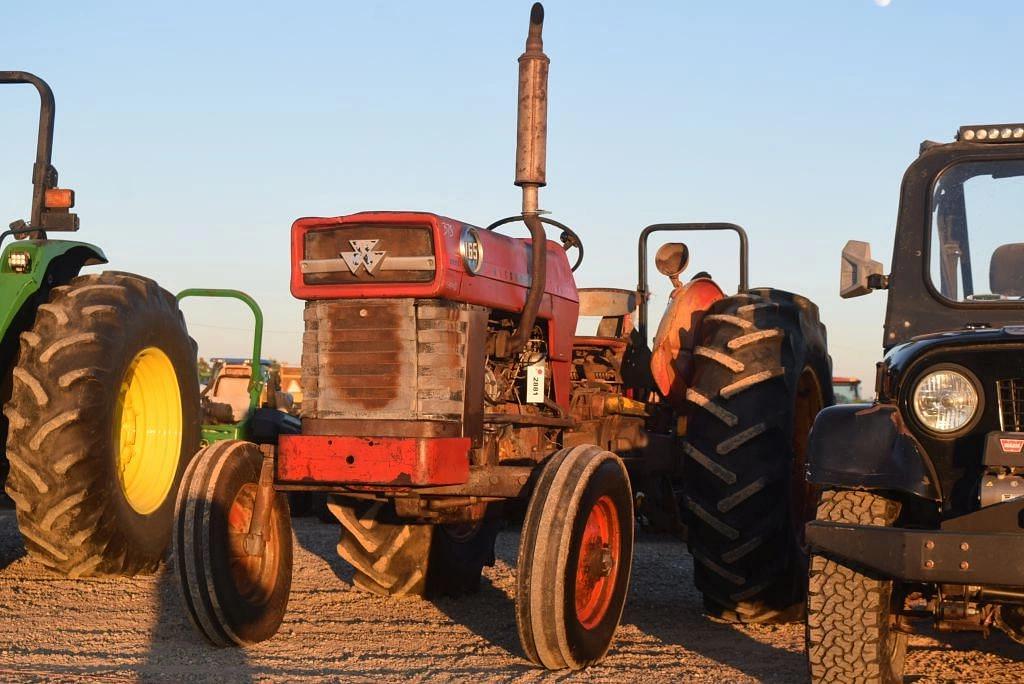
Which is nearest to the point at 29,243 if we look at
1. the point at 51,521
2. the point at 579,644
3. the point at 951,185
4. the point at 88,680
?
the point at 51,521

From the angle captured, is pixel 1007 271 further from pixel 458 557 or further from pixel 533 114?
pixel 458 557

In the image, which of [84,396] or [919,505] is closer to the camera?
[919,505]

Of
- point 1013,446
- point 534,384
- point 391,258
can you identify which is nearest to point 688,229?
point 534,384

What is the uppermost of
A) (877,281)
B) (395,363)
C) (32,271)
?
(32,271)

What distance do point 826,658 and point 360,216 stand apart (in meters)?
2.51

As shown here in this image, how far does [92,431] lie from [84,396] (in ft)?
0.57

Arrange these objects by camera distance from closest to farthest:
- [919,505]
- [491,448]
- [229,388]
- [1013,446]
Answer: [1013,446]
[919,505]
[491,448]
[229,388]

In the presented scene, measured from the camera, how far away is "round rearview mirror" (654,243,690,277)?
25.4 feet

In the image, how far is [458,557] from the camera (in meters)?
7.36

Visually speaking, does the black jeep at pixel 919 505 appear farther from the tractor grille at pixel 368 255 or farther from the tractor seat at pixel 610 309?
the tractor seat at pixel 610 309

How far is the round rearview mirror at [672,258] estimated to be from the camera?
7.75 metres

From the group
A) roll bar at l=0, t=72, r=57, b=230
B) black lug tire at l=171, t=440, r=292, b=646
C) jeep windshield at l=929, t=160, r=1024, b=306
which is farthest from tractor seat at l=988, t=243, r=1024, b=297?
roll bar at l=0, t=72, r=57, b=230

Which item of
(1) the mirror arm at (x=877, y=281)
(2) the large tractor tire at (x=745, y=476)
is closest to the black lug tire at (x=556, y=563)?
(2) the large tractor tire at (x=745, y=476)

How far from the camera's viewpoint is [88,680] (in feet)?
16.2
